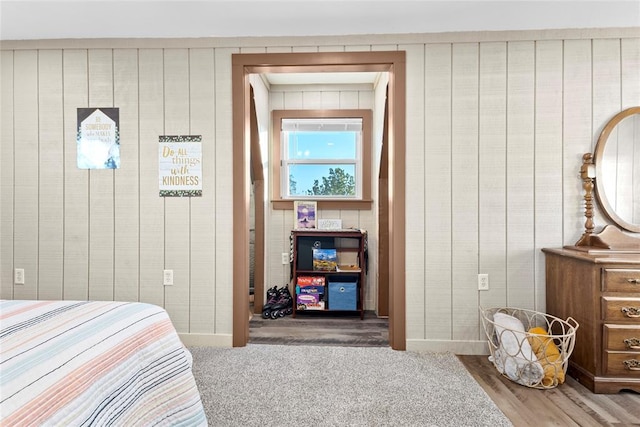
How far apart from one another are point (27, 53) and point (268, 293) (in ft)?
9.57

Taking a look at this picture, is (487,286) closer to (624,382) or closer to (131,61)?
(624,382)

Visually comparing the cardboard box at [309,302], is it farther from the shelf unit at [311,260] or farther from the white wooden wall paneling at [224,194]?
the white wooden wall paneling at [224,194]

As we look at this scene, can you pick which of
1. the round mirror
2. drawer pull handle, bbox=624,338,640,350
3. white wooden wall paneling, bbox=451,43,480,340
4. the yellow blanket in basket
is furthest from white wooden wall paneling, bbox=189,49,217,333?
the round mirror

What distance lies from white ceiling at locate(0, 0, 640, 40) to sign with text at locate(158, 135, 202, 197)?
0.80m

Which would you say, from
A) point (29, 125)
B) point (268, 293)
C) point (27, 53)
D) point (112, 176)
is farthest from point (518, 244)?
point (27, 53)

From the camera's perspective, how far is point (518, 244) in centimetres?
238

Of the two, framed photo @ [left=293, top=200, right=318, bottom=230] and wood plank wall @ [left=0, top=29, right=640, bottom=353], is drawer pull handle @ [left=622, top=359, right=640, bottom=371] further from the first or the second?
framed photo @ [left=293, top=200, right=318, bottom=230]

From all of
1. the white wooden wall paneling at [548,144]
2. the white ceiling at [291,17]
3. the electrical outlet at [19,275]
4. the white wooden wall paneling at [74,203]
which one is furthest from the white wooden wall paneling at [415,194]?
the electrical outlet at [19,275]

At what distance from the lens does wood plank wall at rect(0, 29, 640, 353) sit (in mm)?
2354

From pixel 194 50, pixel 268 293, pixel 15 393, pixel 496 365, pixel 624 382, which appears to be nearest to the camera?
pixel 15 393

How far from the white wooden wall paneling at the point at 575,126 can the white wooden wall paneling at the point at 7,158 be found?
4227 mm

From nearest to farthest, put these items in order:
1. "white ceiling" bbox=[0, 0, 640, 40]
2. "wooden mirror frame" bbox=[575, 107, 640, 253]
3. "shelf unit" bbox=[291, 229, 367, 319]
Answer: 1. "white ceiling" bbox=[0, 0, 640, 40]
2. "wooden mirror frame" bbox=[575, 107, 640, 253]
3. "shelf unit" bbox=[291, 229, 367, 319]

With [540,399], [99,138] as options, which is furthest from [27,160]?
[540,399]

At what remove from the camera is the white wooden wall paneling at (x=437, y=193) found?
240cm
